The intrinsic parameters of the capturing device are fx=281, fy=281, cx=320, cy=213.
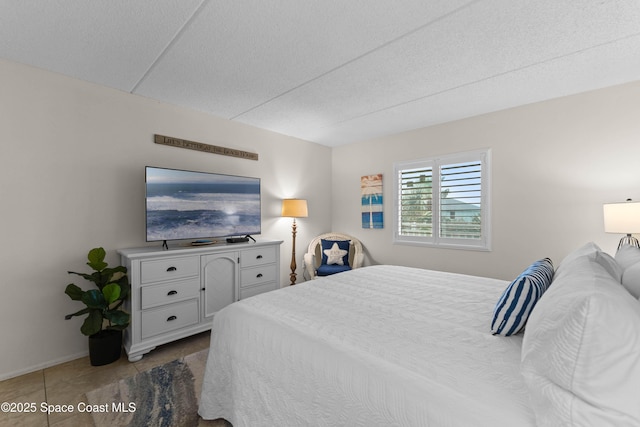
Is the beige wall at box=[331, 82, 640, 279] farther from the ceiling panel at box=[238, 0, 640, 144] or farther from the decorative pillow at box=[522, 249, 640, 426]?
the decorative pillow at box=[522, 249, 640, 426]

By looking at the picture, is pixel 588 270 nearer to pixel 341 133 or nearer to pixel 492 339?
pixel 492 339

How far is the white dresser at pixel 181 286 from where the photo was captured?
97.0 inches

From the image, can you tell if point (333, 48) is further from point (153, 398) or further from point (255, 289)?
point (153, 398)

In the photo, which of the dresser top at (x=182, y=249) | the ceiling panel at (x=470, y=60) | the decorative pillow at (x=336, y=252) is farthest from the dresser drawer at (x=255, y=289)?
the ceiling panel at (x=470, y=60)

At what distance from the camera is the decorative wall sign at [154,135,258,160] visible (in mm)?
3025

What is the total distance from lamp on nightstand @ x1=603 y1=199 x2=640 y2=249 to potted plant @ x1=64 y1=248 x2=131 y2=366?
159 inches

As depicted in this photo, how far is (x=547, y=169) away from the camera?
2.97m

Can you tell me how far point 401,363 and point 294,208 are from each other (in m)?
3.04

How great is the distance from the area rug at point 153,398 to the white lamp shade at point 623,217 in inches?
132

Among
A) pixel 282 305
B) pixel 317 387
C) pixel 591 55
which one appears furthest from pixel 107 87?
pixel 591 55

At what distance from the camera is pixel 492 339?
125 centimetres

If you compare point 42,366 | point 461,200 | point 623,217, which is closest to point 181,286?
point 42,366

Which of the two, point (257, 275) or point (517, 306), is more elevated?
point (517, 306)

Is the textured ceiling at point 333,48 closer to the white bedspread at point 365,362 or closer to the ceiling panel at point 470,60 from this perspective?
the ceiling panel at point 470,60
